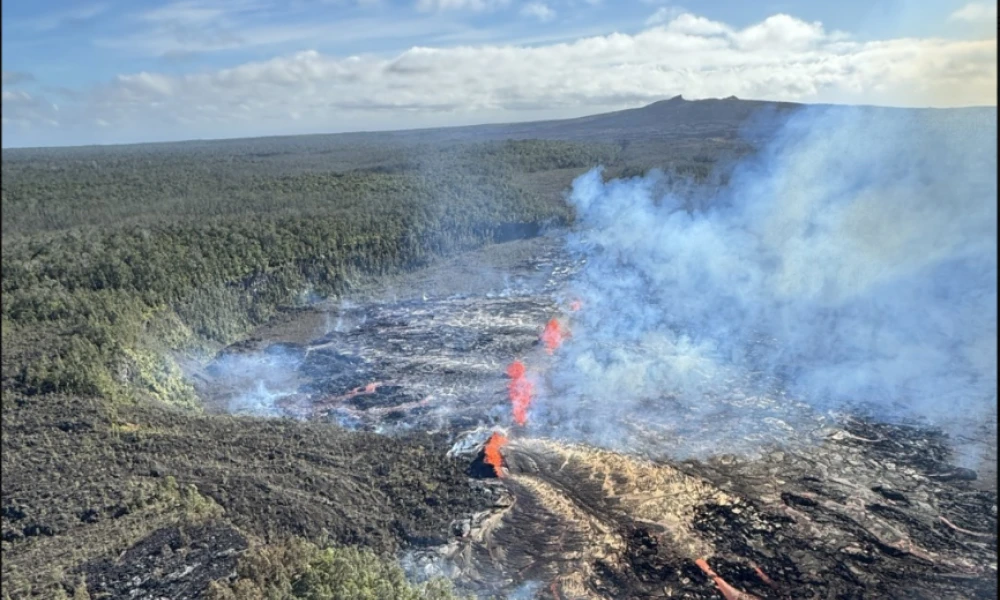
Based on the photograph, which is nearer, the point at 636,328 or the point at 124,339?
the point at 124,339

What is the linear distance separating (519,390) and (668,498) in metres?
11.3

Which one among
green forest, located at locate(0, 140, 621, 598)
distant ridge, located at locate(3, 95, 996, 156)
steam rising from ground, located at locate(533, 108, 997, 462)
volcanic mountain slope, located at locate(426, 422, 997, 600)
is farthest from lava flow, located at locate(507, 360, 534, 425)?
distant ridge, located at locate(3, 95, 996, 156)

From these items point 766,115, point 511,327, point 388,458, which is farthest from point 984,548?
point 766,115

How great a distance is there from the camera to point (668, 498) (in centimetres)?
2477

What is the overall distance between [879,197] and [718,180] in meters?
22.7

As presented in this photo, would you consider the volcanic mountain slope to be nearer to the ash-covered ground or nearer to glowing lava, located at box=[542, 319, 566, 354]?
the ash-covered ground

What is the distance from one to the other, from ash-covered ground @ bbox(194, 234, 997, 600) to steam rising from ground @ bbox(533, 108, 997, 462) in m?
1.36

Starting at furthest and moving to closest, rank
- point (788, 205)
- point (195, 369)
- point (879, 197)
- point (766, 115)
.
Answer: point (766, 115) < point (788, 205) < point (879, 197) < point (195, 369)

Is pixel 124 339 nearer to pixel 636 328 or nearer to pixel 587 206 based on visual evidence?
pixel 636 328

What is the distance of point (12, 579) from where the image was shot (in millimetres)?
16938

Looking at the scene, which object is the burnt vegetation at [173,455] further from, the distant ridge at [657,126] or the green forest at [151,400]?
the distant ridge at [657,126]

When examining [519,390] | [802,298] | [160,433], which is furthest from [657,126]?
[160,433]

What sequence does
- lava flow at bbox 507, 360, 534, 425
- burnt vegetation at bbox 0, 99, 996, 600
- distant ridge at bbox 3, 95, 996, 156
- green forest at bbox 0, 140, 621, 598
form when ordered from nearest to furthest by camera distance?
burnt vegetation at bbox 0, 99, 996, 600, green forest at bbox 0, 140, 621, 598, lava flow at bbox 507, 360, 534, 425, distant ridge at bbox 3, 95, 996, 156

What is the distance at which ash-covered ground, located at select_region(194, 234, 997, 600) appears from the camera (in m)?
20.9
